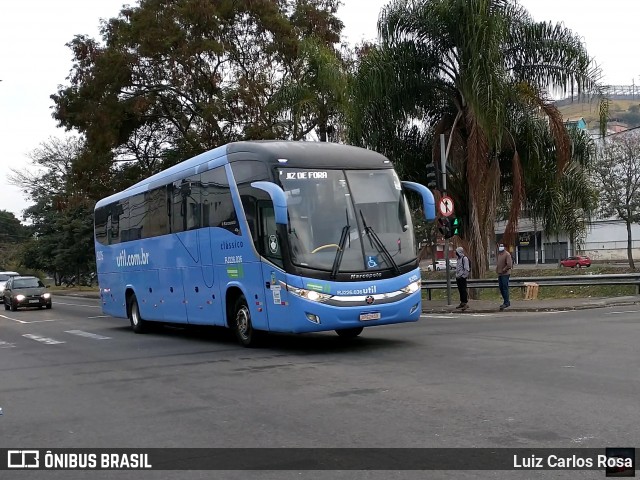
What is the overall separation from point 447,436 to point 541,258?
8293 centimetres

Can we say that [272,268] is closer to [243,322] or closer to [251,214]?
[251,214]

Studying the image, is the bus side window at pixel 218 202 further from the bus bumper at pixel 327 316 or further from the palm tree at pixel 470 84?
the palm tree at pixel 470 84

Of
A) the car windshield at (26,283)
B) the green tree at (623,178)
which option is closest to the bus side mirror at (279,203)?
the car windshield at (26,283)

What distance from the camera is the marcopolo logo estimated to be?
1911cm

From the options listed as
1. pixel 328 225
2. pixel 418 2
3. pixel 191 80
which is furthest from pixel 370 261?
pixel 191 80

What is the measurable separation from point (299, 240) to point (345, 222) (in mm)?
848

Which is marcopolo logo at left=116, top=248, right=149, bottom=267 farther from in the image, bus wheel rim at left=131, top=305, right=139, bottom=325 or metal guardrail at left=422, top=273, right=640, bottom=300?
metal guardrail at left=422, top=273, right=640, bottom=300

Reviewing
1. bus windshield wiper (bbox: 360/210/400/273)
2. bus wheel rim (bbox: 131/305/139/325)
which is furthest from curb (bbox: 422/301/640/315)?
bus windshield wiper (bbox: 360/210/400/273)

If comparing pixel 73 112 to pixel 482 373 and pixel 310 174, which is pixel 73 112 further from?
pixel 482 373

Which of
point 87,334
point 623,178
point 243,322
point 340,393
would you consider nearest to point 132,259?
point 87,334

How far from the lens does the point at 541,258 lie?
86.3 m

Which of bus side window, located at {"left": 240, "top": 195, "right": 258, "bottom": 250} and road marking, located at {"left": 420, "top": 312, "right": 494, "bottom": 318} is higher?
bus side window, located at {"left": 240, "top": 195, "right": 258, "bottom": 250}

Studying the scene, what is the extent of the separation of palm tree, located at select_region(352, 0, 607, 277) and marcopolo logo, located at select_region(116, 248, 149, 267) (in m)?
9.03

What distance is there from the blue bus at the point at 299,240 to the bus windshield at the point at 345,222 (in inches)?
0.7
